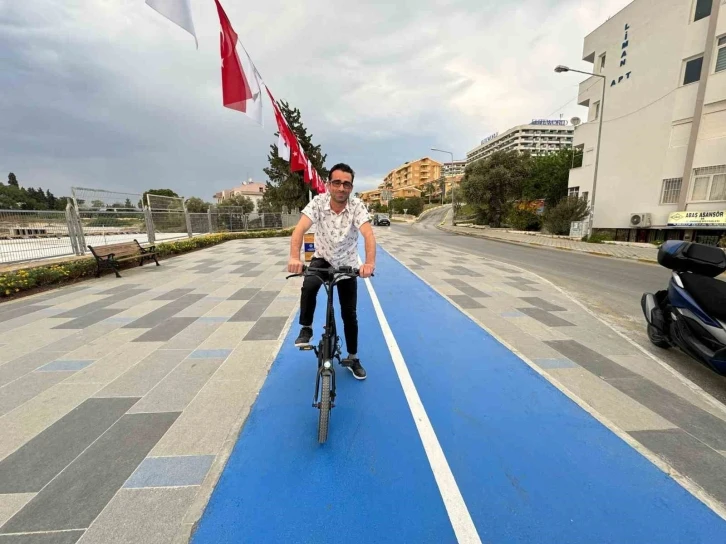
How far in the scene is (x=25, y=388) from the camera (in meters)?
2.90

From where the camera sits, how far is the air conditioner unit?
15781 mm

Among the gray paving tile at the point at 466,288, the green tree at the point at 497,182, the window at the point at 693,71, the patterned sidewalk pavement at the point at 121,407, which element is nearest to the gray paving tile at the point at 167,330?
the patterned sidewalk pavement at the point at 121,407

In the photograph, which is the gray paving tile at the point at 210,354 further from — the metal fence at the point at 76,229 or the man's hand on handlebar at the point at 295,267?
the metal fence at the point at 76,229

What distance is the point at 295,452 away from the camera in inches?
86.3

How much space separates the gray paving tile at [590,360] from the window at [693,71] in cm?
1860

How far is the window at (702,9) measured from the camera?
1357 centimetres

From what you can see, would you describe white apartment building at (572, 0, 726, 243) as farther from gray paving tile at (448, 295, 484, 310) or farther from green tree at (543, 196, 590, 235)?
gray paving tile at (448, 295, 484, 310)

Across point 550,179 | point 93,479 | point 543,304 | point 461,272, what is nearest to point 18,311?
point 93,479

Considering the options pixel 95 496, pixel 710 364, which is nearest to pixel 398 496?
pixel 95 496

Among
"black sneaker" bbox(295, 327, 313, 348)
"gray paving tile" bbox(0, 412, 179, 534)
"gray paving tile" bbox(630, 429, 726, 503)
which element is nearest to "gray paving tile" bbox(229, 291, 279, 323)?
"black sneaker" bbox(295, 327, 313, 348)

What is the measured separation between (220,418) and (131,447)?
583 mm

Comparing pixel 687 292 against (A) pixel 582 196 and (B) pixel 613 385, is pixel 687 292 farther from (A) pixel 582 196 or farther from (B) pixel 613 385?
(A) pixel 582 196

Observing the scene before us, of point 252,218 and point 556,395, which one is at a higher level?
point 252,218

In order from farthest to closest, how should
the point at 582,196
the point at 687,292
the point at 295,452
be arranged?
the point at 582,196 < the point at 687,292 < the point at 295,452
